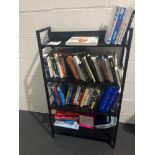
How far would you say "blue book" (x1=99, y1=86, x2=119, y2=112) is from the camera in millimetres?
1488

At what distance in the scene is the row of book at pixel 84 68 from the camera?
1389 mm

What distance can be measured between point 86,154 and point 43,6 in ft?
5.09

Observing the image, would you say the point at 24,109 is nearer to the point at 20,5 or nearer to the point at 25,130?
the point at 25,130

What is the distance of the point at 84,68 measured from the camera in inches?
57.2

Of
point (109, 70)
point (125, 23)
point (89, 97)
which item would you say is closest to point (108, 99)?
point (89, 97)

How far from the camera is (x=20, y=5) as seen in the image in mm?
1746

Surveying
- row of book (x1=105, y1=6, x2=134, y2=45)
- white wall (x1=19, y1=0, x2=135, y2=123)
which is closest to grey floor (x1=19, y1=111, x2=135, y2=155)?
white wall (x1=19, y1=0, x2=135, y2=123)

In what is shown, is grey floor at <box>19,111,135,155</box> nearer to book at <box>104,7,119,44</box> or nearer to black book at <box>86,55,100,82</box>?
black book at <box>86,55,100,82</box>

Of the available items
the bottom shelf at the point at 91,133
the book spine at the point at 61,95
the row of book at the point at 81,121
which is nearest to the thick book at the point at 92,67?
the book spine at the point at 61,95

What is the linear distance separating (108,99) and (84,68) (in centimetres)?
38

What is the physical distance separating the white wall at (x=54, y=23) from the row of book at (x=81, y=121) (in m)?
0.26

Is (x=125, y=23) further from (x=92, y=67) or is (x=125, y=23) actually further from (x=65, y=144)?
(x=65, y=144)
